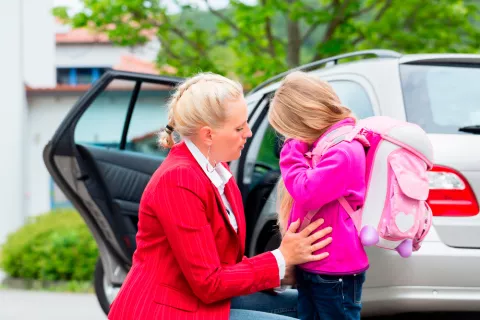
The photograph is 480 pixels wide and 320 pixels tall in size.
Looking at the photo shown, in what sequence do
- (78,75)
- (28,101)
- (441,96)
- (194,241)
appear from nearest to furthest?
1. (194,241)
2. (441,96)
3. (28,101)
4. (78,75)

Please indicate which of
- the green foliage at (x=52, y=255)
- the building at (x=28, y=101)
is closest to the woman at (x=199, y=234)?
the green foliage at (x=52, y=255)

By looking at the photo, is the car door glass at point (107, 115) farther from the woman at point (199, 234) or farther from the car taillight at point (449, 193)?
the woman at point (199, 234)

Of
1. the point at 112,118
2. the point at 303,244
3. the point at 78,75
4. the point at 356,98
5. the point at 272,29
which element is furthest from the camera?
the point at 78,75

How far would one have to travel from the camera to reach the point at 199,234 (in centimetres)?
281

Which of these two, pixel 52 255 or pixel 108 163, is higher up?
pixel 108 163

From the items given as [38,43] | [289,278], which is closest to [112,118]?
[289,278]

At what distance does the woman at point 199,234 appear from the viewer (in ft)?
9.24

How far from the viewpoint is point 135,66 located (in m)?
27.5

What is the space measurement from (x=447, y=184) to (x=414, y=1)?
10.4 m

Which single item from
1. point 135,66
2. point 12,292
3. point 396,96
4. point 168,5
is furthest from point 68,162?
point 135,66

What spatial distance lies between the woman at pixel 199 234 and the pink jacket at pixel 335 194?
0.07 meters

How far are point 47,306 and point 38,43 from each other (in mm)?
11300

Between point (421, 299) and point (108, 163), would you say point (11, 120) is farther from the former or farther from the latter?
point (421, 299)

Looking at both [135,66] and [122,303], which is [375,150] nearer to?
[122,303]
